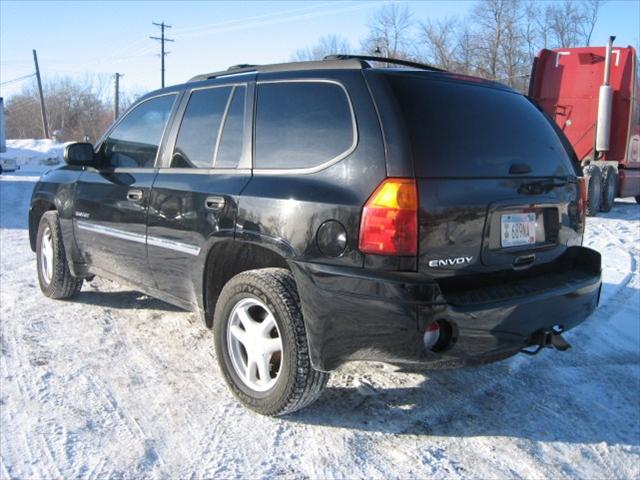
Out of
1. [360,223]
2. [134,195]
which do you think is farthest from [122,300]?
[360,223]

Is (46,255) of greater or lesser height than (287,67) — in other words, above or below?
Result: below

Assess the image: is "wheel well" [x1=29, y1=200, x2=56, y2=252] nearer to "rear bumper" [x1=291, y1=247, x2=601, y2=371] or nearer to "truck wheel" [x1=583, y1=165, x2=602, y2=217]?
"rear bumper" [x1=291, y1=247, x2=601, y2=371]

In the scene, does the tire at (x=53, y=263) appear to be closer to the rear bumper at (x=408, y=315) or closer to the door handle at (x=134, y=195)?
the door handle at (x=134, y=195)

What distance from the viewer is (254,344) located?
3.22 metres

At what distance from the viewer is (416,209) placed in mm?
2656

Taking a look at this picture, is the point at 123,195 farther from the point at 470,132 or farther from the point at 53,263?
the point at 470,132

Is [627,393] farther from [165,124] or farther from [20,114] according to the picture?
[20,114]

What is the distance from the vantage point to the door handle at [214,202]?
11.0 feet

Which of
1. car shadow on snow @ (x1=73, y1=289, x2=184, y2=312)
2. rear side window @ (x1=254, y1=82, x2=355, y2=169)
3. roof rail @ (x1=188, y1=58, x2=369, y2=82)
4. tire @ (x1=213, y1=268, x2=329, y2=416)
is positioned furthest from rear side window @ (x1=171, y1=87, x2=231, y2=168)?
car shadow on snow @ (x1=73, y1=289, x2=184, y2=312)

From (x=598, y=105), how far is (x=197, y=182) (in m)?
11.1

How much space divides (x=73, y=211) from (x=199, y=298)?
1910mm

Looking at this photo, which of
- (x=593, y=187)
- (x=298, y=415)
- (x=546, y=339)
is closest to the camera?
(x=546, y=339)

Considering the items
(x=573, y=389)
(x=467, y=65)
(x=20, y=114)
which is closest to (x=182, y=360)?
(x=573, y=389)

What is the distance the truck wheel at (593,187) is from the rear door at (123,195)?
383 inches
